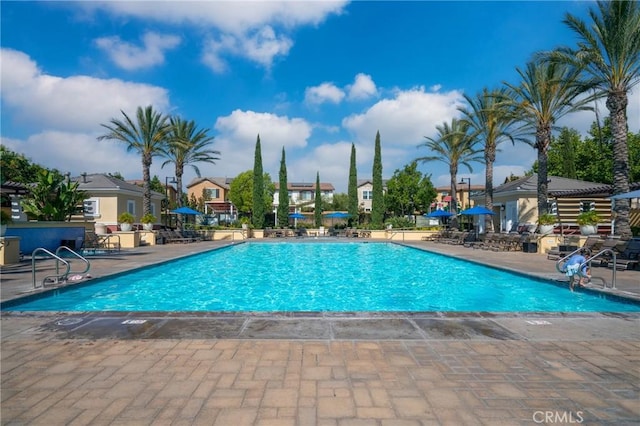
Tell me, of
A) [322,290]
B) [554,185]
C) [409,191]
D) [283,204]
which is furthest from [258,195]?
[322,290]

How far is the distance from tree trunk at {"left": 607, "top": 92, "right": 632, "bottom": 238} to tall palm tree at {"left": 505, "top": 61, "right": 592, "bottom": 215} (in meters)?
4.25

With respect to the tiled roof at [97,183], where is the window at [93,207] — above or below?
below

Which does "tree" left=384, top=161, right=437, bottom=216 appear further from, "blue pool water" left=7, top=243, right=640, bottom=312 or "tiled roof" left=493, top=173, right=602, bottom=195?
"blue pool water" left=7, top=243, right=640, bottom=312

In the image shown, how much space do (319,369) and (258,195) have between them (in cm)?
3540

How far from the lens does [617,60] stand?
602 inches

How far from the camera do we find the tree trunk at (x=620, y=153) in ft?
49.8

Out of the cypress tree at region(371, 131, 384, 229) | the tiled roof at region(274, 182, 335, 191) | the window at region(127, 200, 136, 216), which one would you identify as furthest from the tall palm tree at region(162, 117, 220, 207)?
the tiled roof at region(274, 182, 335, 191)

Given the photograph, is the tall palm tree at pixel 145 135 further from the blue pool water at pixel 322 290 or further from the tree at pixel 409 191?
the tree at pixel 409 191

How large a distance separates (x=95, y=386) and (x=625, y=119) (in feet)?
63.7

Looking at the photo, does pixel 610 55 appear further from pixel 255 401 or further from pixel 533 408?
pixel 255 401

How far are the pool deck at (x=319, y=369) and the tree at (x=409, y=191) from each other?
3861 centimetres

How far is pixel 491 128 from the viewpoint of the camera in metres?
25.9

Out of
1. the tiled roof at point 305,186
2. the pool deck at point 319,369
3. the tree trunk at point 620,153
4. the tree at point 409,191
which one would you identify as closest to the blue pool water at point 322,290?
the pool deck at point 319,369

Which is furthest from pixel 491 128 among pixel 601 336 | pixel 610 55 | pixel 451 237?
pixel 601 336
